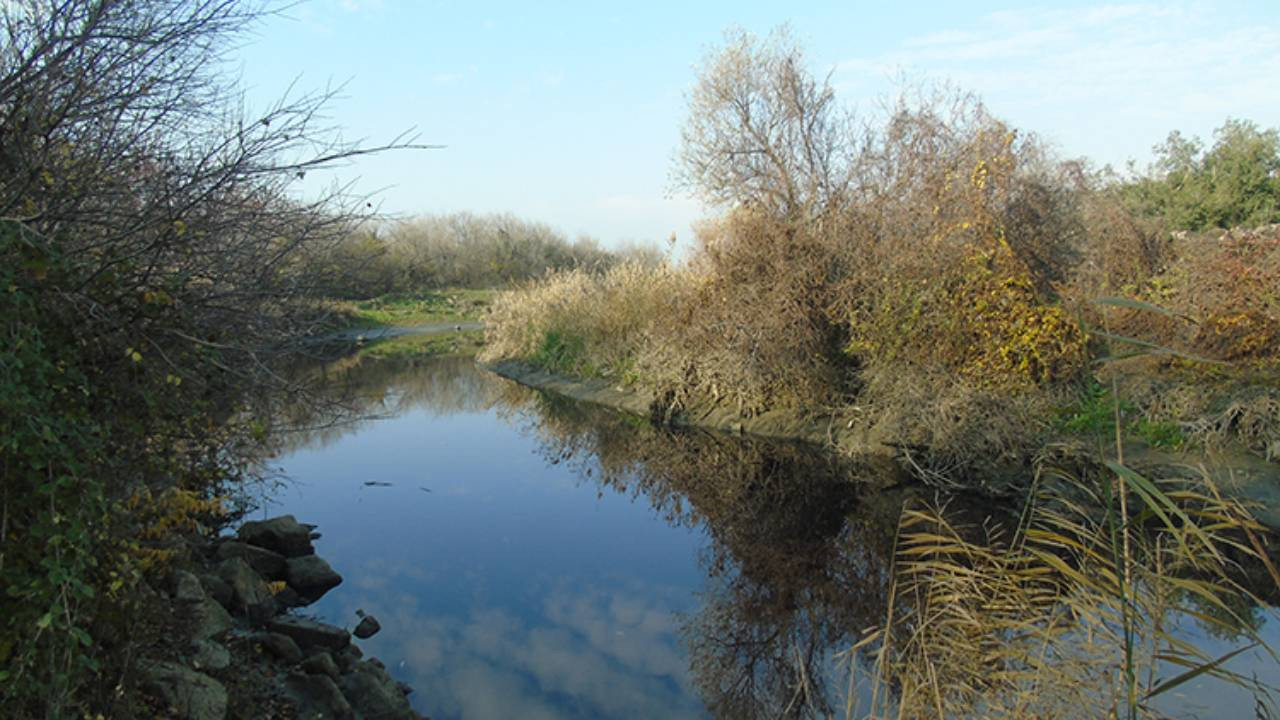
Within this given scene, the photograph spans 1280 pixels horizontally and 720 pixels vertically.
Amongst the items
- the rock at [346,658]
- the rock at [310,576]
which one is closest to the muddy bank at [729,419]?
the rock at [310,576]

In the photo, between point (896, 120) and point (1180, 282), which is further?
point (896, 120)

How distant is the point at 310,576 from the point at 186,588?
7.68 feet

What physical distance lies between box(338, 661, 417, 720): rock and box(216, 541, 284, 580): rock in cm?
216

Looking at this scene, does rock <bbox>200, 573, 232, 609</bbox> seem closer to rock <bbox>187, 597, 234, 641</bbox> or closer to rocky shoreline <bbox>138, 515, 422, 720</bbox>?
rocky shoreline <bbox>138, 515, 422, 720</bbox>

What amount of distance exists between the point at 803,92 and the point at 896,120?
6.98 m

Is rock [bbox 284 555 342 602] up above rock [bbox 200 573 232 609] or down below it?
below

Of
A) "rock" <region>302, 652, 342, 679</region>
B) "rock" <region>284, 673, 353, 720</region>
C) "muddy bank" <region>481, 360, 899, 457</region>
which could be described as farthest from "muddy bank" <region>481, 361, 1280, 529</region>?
"rock" <region>302, 652, 342, 679</region>

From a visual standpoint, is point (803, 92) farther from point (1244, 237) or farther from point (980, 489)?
point (980, 489)

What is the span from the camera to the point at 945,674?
155 inches

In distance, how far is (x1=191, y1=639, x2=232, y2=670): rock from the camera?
4818 millimetres

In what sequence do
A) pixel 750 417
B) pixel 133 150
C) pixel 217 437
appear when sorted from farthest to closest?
pixel 750 417
pixel 217 437
pixel 133 150

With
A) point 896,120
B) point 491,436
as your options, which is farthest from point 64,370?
point 896,120

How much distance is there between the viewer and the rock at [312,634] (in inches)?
244

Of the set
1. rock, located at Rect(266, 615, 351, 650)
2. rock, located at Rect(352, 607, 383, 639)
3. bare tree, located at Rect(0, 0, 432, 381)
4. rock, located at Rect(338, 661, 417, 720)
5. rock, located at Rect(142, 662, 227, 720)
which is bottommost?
rock, located at Rect(352, 607, 383, 639)
